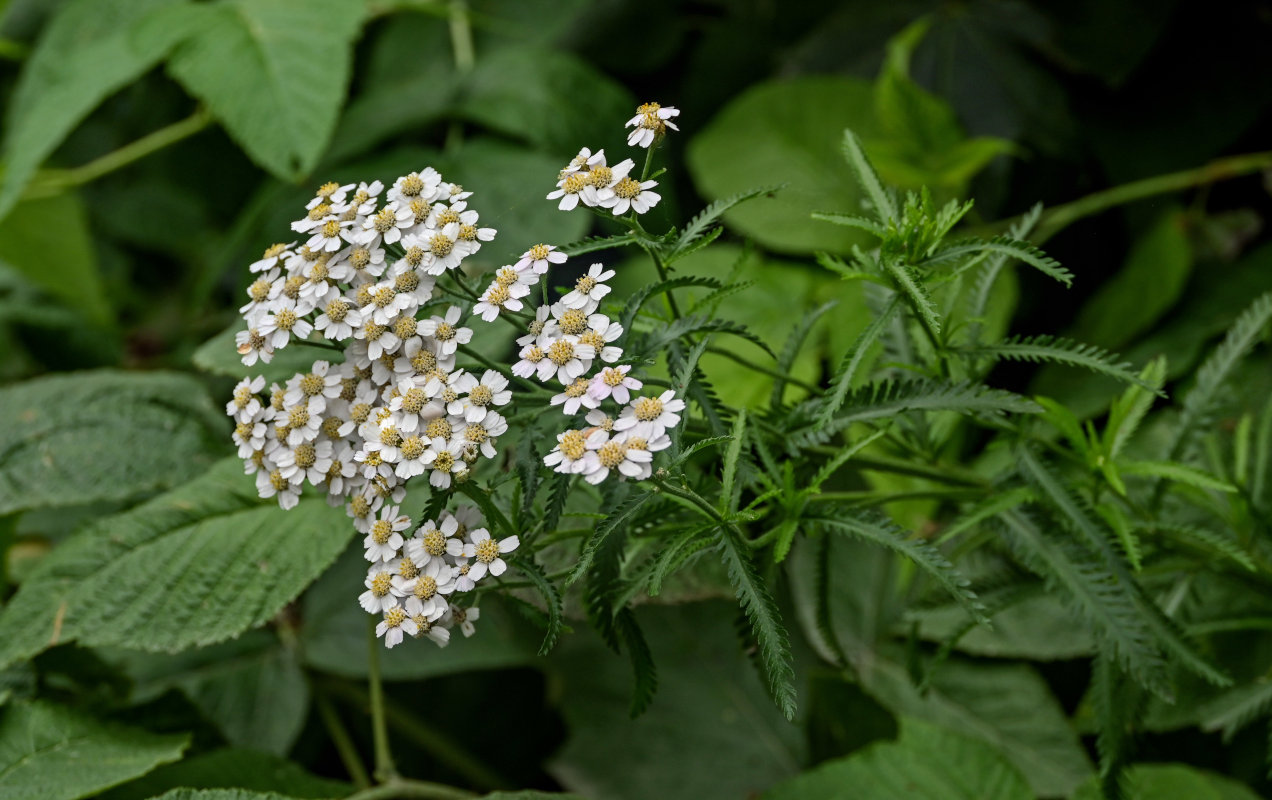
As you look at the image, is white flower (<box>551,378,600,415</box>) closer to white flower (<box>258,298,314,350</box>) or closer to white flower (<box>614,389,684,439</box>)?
white flower (<box>614,389,684,439</box>)

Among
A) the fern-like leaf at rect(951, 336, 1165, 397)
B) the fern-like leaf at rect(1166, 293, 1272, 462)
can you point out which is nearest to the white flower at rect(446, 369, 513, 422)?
the fern-like leaf at rect(951, 336, 1165, 397)

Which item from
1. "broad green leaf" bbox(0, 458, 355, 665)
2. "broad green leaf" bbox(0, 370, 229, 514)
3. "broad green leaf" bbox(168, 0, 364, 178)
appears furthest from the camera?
"broad green leaf" bbox(168, 0, 364, 178)

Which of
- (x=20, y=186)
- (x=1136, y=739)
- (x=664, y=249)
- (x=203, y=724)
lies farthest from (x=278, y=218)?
(x=1136, y=739)

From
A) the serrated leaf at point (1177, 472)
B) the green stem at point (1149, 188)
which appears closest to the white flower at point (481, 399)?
the serrated leaf at point (1177, 472)

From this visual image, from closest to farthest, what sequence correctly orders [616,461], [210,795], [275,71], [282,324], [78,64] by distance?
[616,461] < [282,324] < [210,795] < [275,71] < [78,64]

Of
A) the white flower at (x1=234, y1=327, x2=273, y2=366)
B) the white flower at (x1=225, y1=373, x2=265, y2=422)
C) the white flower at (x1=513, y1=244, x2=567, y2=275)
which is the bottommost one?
the white flower at (x1=225, y1=373, x2=265, y2=422)

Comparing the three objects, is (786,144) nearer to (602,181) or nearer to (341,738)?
(602,181)

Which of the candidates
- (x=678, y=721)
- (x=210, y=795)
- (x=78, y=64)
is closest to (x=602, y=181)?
(x=210, y=795)
